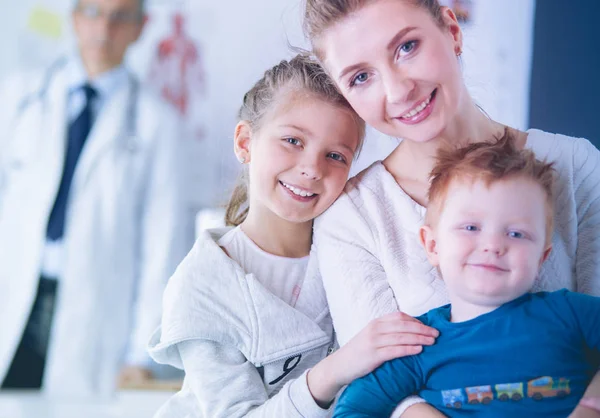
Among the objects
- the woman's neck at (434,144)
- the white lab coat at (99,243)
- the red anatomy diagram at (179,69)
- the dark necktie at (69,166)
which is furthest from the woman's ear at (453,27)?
the dark necktie at (69,166)

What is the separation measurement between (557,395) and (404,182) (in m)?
0.44

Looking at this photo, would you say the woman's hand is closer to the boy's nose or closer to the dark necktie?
the boy's nose

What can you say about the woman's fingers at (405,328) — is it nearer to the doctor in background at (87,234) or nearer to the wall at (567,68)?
the wall at (567,68)

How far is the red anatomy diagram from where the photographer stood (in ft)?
11.1

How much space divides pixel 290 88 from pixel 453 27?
0.32m

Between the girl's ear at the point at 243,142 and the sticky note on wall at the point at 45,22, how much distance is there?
250cm

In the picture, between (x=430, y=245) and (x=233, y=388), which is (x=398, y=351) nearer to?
(x=430, y=245)

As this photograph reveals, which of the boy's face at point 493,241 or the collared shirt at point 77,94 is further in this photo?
the collared shirt at point 77,94

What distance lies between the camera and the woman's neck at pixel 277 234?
4.34 feet

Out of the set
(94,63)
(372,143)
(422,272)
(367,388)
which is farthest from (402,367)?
(94,63)

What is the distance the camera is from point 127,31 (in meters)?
3.43

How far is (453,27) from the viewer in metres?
1.17

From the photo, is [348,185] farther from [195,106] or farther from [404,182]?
[195,106]

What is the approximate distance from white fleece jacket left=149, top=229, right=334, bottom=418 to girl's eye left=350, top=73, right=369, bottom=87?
0.37 metres
